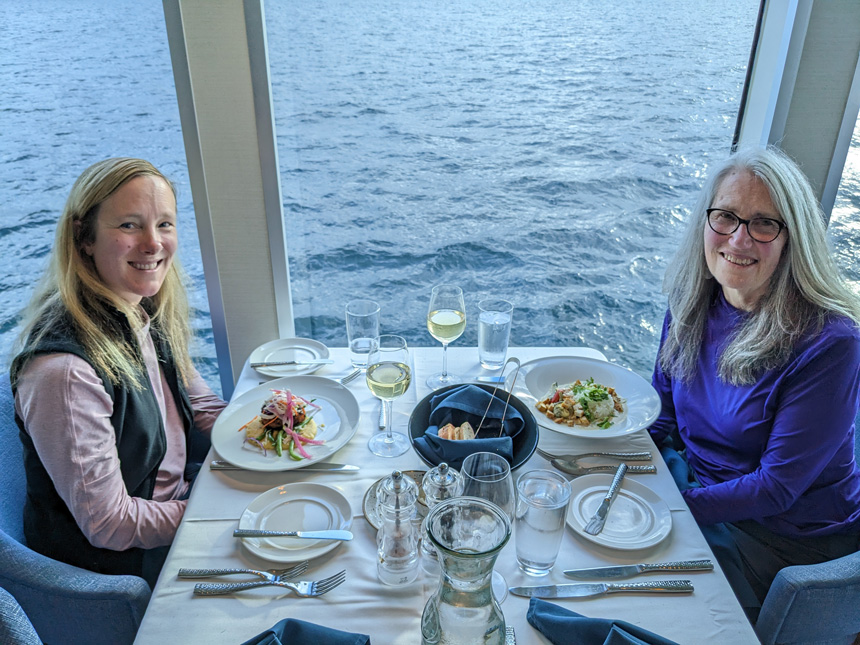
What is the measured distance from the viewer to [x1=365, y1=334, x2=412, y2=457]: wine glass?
124 cm

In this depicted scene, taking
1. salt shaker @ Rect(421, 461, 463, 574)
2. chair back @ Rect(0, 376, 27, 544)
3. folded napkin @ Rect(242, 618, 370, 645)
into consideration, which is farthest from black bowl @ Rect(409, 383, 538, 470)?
chair back @ Rect(0, 376, 27, 544)

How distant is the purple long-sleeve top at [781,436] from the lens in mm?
1249

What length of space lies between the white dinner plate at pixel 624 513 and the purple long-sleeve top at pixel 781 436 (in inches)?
7.8

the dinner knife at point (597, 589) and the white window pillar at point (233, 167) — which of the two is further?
the white window pillar at point (233, 167)

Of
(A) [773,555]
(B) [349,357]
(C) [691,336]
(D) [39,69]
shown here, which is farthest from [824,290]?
(D) [39,69]

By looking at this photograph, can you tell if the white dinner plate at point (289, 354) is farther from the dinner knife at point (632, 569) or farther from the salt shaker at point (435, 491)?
the dinner knife at point (632, 569)

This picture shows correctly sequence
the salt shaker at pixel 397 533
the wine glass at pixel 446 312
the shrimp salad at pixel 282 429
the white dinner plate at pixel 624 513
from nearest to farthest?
the salt shaker at pixel 397 533, the white dinner plate at pixel 624 513, the shrimp salad at pixel 282 429, the wine glass at pixel 446 312

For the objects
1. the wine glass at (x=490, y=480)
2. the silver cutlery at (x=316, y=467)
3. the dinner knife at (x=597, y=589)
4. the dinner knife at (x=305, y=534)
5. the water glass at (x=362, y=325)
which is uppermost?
the wine glass at (x=490, y=480)

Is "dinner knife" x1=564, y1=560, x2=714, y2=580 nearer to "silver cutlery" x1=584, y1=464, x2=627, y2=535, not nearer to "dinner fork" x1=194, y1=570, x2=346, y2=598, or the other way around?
"silver cutlery" x1=584, y1=464, x2=627, y2=535

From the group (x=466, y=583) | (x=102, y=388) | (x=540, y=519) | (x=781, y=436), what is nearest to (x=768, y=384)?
(x=781, y=436)

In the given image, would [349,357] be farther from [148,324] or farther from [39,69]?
[39,69]

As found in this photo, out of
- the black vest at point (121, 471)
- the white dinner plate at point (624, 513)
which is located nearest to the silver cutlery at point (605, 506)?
the white dinner plate at point (624, 513)

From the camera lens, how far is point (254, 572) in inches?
38.8

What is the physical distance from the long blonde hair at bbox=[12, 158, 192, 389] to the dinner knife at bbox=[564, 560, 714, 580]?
93 cm
